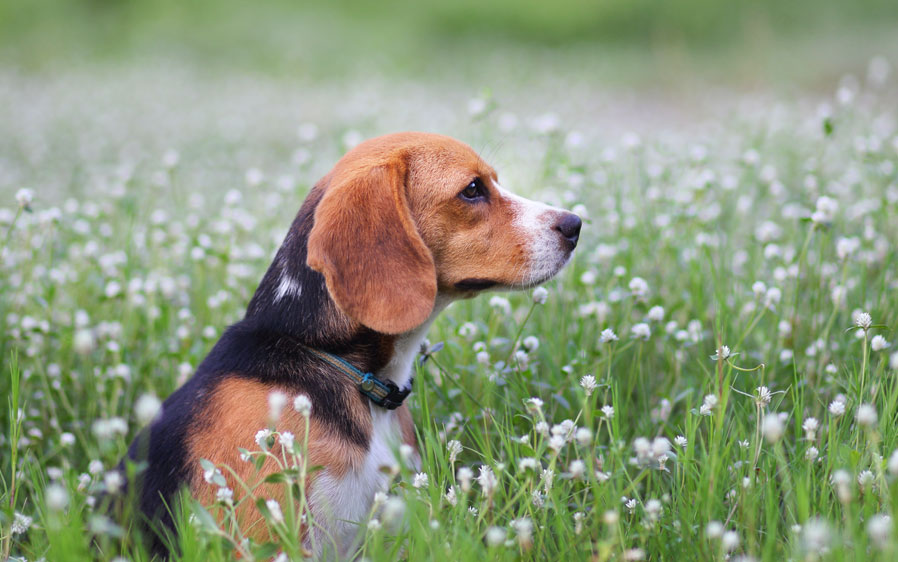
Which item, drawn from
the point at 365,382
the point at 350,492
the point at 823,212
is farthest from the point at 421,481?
the point at 823,212

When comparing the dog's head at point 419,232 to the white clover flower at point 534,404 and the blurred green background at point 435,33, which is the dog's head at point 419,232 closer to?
the white clover flower at point 534,404

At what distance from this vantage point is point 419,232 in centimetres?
296

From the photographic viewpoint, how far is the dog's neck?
9.08 ft

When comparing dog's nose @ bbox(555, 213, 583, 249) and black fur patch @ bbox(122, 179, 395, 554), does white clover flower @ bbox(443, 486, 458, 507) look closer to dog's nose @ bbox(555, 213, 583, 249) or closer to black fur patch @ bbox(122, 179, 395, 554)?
black fur patch @ bbox(122, 179, 395, 554)

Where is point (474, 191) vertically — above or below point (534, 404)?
above

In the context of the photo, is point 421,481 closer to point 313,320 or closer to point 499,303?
point 313,320

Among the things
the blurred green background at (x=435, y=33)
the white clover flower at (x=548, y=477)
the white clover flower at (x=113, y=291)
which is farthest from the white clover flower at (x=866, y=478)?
the blurred green background at (x=435, y=33)

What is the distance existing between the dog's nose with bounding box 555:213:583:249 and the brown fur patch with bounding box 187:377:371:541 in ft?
3.62

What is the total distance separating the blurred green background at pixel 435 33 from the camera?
1716cm

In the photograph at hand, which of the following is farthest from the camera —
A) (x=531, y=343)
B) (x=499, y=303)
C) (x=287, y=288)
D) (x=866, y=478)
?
(x=499, y=303)

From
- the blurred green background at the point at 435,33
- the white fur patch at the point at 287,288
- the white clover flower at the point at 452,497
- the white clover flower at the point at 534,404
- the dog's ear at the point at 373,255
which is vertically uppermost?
the blurred green background at the point at 435,33

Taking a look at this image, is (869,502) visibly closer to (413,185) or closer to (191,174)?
(413,185)

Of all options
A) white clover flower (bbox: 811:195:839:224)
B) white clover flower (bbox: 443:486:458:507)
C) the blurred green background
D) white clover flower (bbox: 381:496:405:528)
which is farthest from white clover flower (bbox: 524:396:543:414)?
the blurred green background

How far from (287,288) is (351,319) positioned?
0.27 meters
